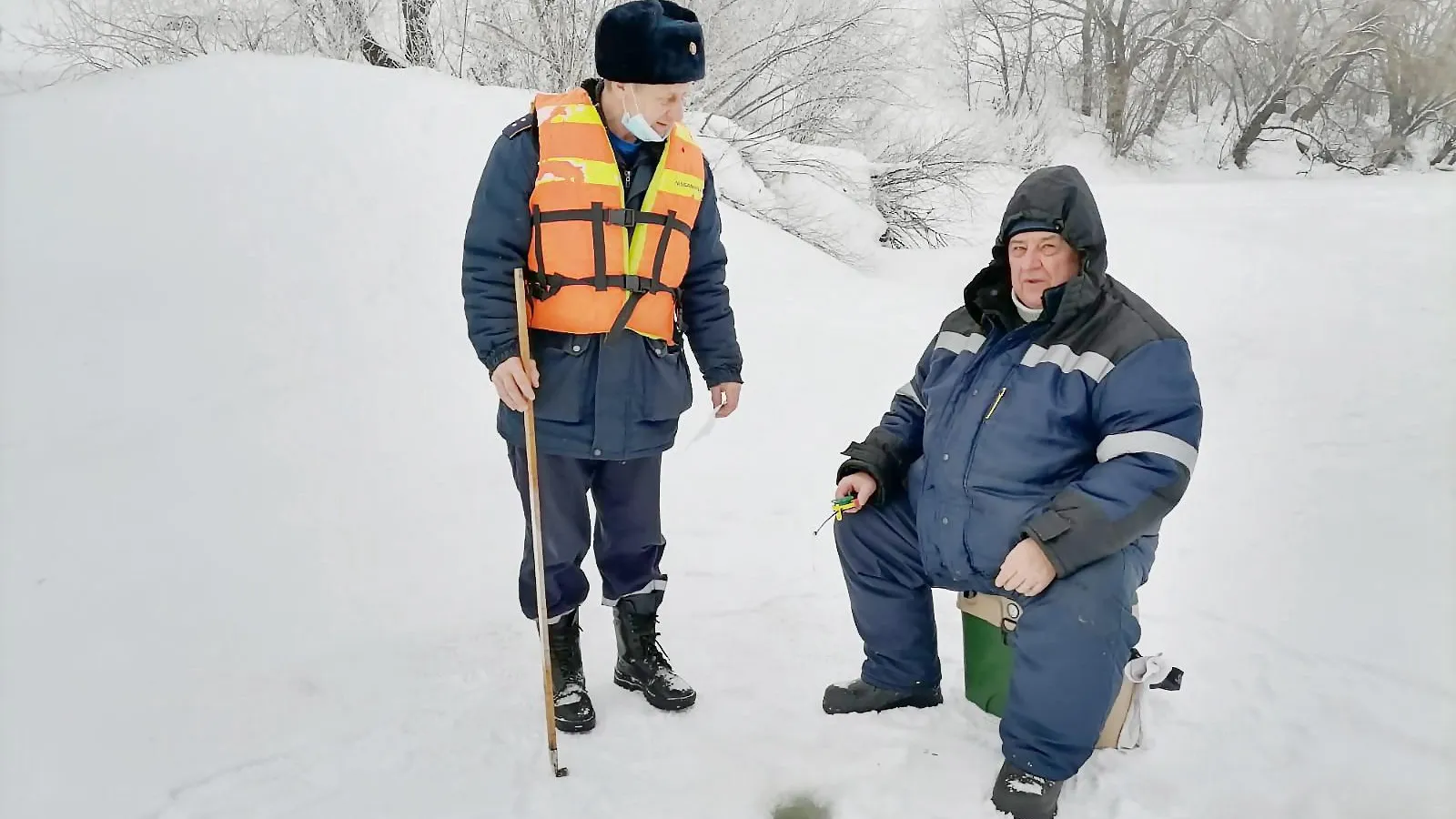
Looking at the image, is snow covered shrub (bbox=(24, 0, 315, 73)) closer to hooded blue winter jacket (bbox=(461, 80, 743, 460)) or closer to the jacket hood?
hooded blue winter jacket (bbox=(461, 80, 743, 460))

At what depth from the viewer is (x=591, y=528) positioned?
2.45 m

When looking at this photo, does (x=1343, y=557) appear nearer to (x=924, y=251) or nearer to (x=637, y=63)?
(x=637, y=63)

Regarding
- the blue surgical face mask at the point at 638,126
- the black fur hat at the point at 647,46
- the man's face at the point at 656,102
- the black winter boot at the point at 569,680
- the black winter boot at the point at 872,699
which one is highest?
the black fur hat at the point at 647,46

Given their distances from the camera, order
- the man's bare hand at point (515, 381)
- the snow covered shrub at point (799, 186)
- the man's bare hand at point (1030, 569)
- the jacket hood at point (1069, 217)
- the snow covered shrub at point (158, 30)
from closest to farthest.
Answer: the man's bare hand at point (1030, 569), the jacket hood at point (1069, 217), the man's bare hand at point (515, 381), the snow covered shrub at point (799, 186), the snow covered shrub at point (158, 30)

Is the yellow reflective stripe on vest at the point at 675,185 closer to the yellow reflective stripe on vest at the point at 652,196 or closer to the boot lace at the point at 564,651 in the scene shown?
the yellow reflective stripe on vest at the point at 652,196

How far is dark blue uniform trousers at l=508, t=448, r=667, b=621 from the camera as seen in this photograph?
91.7 inches

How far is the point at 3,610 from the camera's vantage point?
264cm

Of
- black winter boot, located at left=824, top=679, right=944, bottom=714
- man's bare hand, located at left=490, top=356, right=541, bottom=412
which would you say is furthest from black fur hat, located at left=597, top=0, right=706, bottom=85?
black winter boot, located at left=824, top=679, right=944, bottom=714

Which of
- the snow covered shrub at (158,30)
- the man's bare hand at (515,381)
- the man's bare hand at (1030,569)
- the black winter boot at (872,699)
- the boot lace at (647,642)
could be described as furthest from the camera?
the snow covered shrub at (158,30)

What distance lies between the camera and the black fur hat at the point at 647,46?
210 cm

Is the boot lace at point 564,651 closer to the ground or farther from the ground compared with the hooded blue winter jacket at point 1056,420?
closer to the ground

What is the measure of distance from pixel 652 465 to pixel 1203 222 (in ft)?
23.7

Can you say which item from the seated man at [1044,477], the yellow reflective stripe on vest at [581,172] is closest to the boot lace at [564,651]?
the seated man at [1044,477]

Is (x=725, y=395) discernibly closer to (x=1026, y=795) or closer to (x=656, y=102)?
(x=656, y=102)
